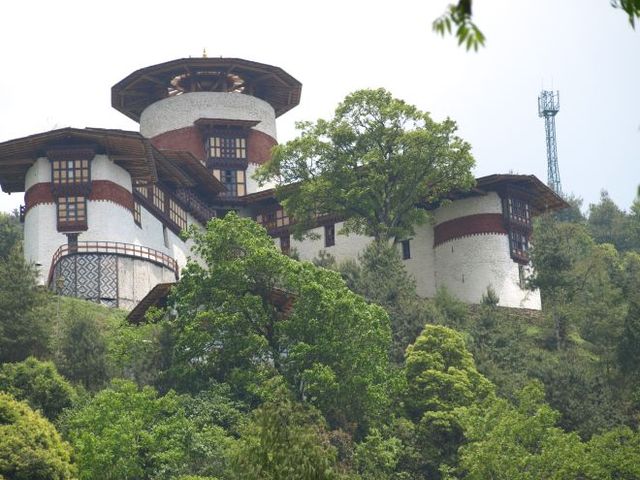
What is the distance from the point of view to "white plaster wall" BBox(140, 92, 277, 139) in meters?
83.8

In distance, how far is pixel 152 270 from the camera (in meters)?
66.8

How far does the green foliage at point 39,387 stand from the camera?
41.6 meters

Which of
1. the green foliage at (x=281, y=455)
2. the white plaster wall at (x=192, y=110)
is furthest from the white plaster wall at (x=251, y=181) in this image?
the green foliage at (x=281, y=455)

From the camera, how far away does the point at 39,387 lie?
41.9 m

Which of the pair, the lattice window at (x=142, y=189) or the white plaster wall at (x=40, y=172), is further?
the lattice window at (x=142, y=189)

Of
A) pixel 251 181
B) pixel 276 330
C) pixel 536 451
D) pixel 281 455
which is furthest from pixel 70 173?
pixel 281 455

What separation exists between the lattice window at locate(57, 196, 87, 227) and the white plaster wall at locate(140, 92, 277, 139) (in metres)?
18.1

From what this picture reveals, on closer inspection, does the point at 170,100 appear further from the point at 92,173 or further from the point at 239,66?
the point at 92,173

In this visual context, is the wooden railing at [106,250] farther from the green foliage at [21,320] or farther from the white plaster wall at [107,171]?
the green foliage at [21,320]

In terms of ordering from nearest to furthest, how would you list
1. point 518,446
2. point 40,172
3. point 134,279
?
point 518,446 → point 134,279 → point 40,172

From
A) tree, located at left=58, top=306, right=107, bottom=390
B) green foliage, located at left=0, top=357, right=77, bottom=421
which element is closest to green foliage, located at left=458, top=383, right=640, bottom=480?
green foliage, located at left=0, top=357, right=77, bottom=421

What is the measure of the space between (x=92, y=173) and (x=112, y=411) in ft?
98.8

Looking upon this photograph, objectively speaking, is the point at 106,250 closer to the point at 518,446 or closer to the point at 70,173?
the point at 70,173

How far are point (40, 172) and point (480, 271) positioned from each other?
23.7 m
